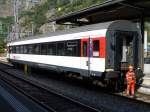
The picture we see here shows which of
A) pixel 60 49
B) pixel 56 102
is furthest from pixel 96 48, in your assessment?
pixel 60 49

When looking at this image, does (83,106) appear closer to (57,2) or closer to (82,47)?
(82,47)

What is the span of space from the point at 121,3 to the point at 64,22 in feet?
36.0

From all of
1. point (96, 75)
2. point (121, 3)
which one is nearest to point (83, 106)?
point (96, 75)

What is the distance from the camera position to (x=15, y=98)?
1477cm

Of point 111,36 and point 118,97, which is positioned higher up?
point 111,36

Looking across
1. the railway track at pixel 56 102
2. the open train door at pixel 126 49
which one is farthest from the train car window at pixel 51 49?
the open train door at pixel 126 49

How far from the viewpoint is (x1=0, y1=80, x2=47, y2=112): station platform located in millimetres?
12032

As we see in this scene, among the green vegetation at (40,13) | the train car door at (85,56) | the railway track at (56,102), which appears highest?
the green vegetation at (40,13)

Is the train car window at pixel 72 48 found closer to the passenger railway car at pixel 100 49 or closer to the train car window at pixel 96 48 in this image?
the passenger railway car at pixel 100 49

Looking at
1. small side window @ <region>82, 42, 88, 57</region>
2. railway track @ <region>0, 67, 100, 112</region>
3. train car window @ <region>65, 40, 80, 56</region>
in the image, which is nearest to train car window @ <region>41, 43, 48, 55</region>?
train car window @ <region>65, 40, 80, 56</region>

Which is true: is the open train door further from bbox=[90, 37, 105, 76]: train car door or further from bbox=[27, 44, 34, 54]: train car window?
bbox=[27, 44, 34, 54]: train car window

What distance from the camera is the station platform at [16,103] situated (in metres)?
12.0

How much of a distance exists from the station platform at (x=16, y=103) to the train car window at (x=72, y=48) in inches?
146

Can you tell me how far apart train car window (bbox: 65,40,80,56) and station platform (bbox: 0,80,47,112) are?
3707 millimetres
